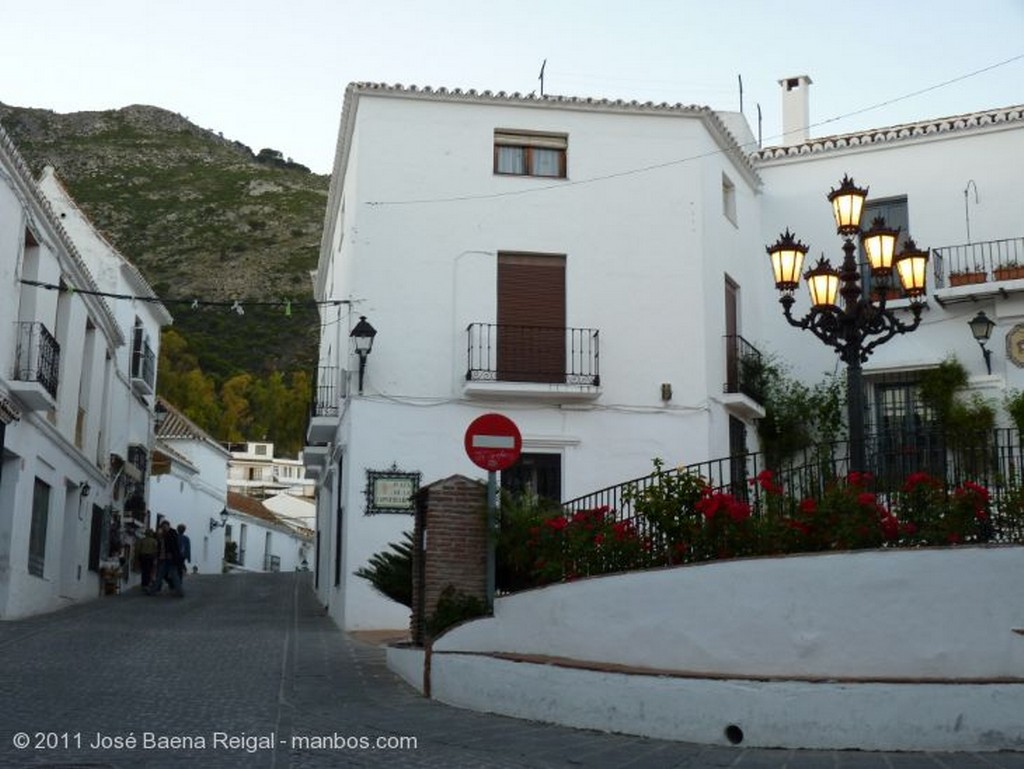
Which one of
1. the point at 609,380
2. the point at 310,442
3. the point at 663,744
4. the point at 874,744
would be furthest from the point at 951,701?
the point at 310,442

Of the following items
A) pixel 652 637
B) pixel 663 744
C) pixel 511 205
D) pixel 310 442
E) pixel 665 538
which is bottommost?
pixel 663 744

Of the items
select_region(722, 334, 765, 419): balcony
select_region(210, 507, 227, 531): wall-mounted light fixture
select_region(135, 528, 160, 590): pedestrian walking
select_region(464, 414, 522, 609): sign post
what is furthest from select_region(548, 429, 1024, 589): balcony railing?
select_region(210, 507, 227, 531): wall-mounted light fixture

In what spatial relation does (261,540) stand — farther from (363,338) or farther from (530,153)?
(363,338)

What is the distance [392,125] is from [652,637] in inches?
461

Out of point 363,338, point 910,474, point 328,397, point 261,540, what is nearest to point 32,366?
point 363,338

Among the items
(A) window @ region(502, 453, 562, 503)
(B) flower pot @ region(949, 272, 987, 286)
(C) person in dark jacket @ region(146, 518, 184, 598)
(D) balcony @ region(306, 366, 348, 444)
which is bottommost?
(C) person in dark jacket @ region(146, 518, 184, 598)

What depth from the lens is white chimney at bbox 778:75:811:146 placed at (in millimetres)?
23578

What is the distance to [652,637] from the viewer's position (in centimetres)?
959

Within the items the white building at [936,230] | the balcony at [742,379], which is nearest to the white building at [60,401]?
the balcony at [742,379]

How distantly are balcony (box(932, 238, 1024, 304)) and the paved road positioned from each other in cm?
1120

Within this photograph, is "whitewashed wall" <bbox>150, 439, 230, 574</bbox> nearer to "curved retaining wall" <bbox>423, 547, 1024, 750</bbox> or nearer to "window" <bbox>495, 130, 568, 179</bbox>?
"window" <bbox>495, 130, 568, 179</bbox>

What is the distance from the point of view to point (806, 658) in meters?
8.83

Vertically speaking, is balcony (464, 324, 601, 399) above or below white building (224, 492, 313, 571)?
above

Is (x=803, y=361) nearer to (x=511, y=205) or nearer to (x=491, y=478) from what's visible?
(x=511, y=205)
